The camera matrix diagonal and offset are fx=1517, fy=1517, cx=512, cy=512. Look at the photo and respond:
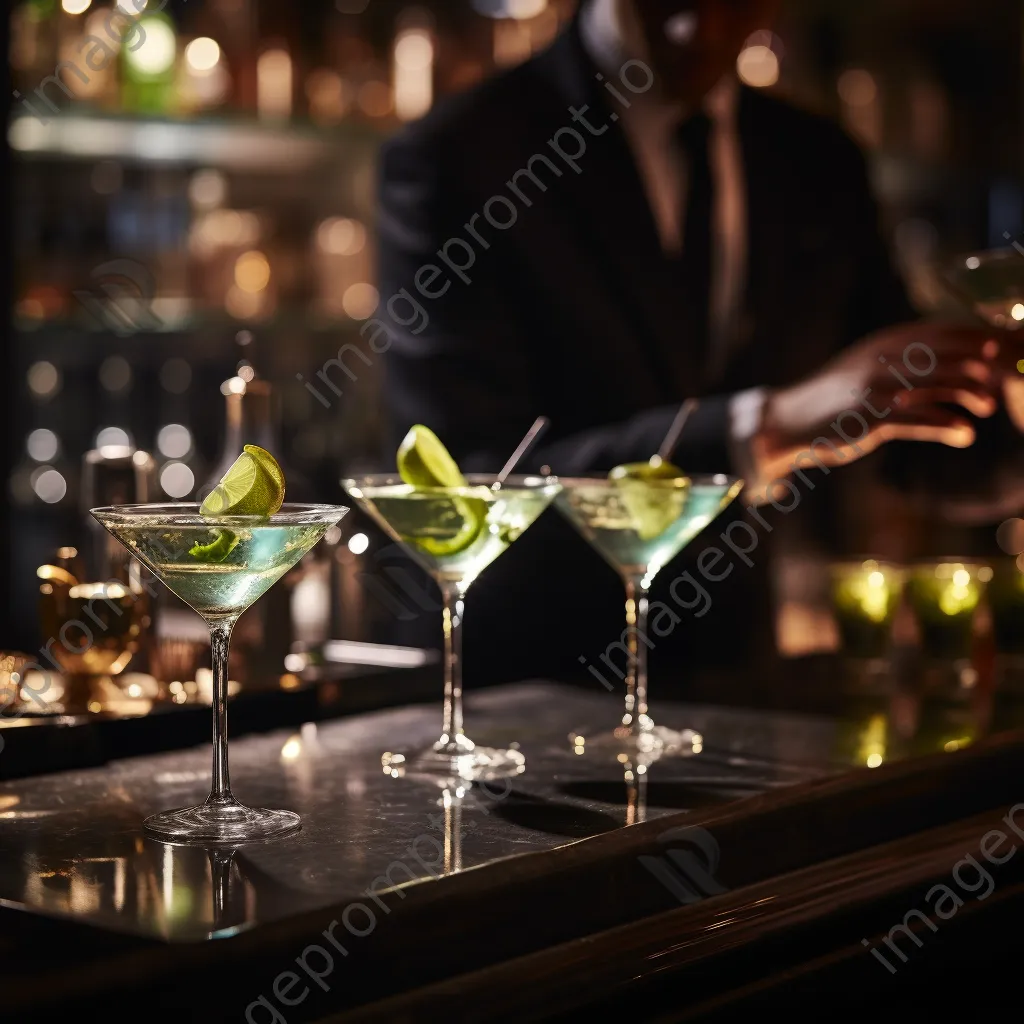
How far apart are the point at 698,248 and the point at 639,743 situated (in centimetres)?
119

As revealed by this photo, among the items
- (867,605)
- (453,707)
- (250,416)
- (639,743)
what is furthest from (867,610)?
(250,416)

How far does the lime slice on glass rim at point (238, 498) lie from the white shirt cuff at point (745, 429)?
0.99 metres

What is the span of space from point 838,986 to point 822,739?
0.39 metres

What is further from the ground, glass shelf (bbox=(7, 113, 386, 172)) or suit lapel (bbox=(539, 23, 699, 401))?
glass shelf (bbox=(7, 113, 386, 172))

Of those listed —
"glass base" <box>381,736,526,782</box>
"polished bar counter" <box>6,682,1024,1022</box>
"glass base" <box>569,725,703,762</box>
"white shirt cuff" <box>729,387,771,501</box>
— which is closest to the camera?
"polished bar counter" <box>6,682,1024,1022</box>

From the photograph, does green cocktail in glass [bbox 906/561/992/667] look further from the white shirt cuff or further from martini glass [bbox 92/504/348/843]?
martini glass [bbox 92/504/348/843]

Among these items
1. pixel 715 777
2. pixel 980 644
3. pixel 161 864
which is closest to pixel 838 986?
pixel 715 777

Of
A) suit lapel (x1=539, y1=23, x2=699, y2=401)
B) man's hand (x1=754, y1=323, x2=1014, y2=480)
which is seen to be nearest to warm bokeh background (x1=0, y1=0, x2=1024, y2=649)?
suit lapel (x1=539, y1=23, x2=699, y2=401)

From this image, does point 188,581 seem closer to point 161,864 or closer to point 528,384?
point 161,864

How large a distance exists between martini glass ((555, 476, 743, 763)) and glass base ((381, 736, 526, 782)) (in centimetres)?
11

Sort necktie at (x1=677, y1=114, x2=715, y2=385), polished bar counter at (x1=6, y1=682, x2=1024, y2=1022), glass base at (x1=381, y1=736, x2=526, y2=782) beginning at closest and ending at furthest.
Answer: polished bar counter at (x1=6, y1=682, x2=1024, y2=1022) < glass base at (x1=381, y1=736, x2=526, y2=782) < necktie at (x1=677, y1=114, x2=715, y2=385)

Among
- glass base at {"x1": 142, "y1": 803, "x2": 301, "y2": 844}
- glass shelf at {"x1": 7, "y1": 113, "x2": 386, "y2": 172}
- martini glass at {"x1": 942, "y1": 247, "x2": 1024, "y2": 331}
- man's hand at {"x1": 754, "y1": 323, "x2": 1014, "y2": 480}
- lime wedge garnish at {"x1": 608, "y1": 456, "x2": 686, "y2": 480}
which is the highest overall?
glass shelf at {"x1": 7, "y1": 113, "x2": 386, "y2": 172}

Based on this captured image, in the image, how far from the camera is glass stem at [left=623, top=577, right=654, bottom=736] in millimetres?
1557

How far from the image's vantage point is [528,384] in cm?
241
